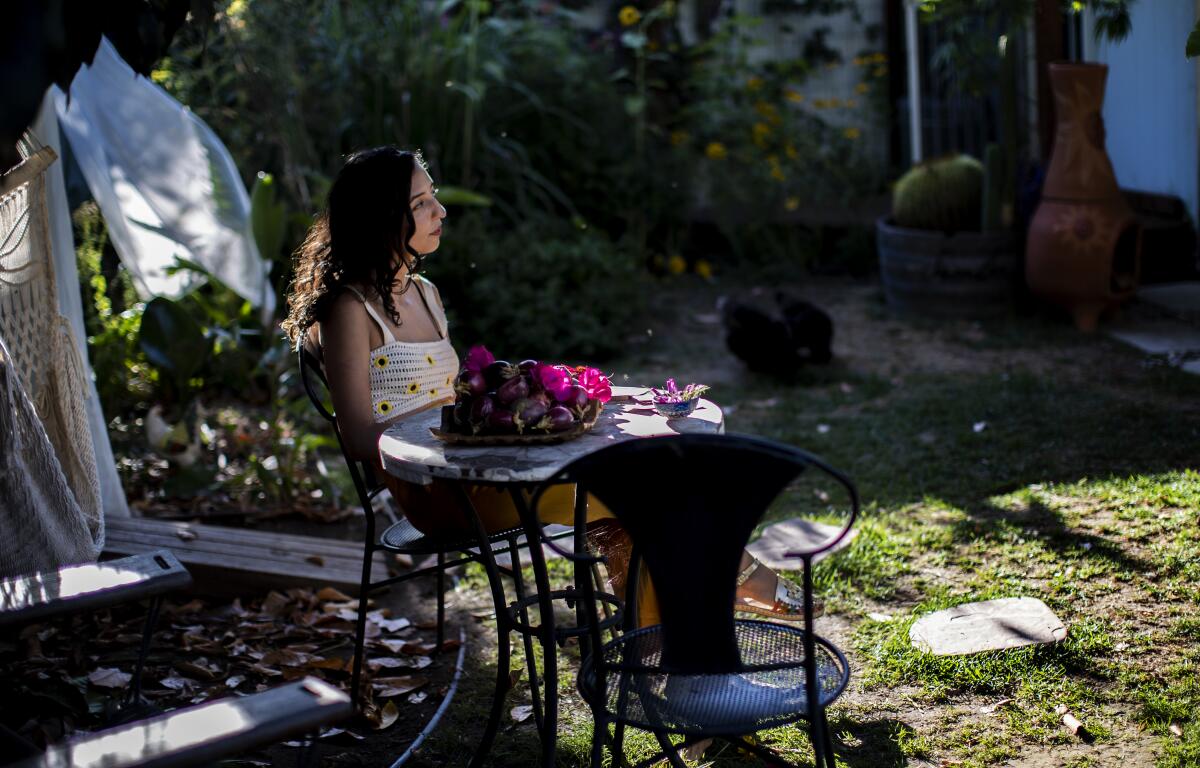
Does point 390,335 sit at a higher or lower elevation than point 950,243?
higher

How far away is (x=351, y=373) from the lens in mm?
3189

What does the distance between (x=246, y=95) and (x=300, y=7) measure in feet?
2.07

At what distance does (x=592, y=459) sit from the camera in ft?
7.13

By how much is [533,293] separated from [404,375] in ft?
14.1

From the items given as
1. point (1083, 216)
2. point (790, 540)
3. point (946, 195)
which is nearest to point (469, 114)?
point (946, 195)

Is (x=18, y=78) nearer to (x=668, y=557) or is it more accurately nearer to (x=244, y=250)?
(x=668, y=557)

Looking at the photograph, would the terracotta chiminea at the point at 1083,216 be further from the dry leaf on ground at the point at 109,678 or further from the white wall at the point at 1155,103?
the dry leaf on ground at the point at 109,678

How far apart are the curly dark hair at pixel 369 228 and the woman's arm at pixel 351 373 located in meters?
0.07

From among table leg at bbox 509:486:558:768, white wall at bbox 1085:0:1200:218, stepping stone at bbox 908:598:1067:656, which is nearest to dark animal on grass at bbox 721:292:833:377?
white wall at bbox 1085:0:1200:218

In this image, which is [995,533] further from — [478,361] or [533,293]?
[533,293]

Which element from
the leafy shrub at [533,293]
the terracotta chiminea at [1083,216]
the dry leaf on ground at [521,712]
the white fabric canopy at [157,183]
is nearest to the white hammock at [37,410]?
the dry leaf on ground at [521,712]

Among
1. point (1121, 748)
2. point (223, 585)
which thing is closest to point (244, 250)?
point (223, 585)

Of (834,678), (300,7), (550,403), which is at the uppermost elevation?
(300,7)

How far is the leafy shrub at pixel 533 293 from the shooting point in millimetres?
7520
